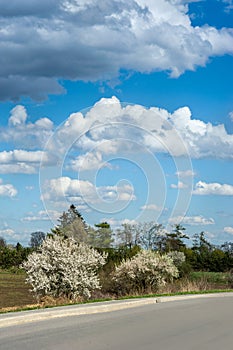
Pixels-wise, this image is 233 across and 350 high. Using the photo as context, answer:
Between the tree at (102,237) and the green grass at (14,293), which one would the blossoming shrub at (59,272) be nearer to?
the green grass at (14,293)

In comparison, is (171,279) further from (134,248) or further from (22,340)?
(22,340)

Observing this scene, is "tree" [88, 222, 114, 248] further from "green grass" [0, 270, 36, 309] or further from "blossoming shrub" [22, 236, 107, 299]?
"blossoming shrub" [22, 236, 107, 299]

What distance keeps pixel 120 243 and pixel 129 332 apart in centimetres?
3256

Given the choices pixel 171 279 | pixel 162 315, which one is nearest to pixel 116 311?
pixel 162 315

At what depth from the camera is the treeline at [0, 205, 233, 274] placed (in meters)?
37.4

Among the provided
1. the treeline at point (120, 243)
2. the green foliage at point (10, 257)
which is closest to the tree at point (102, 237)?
the treeline at point (120, 243)

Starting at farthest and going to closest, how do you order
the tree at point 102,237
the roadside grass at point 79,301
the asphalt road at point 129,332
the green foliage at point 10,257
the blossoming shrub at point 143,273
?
the green foliage at point 10,257
the tree at point 102,237
the blossoming shrub at point 143,273
the roadside grass at point 79,301
the asphalt road at point 129,332

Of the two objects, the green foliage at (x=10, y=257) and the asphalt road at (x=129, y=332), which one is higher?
the green foliage at (x=10, y=257)

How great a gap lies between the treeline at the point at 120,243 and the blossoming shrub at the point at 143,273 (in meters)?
2.61

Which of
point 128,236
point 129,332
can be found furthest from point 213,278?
point 129,332

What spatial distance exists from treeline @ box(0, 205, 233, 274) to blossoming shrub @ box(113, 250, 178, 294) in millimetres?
2609

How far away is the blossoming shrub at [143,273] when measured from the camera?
2961cm

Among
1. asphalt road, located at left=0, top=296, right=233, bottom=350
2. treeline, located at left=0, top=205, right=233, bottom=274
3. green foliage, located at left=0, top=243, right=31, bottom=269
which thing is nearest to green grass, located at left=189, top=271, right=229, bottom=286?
treeline, located at left=0, top=205, right=233, bottom=274

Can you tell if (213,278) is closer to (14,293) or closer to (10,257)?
(14,293)
